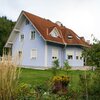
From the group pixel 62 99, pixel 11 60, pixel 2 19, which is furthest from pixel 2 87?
pixel 2 19

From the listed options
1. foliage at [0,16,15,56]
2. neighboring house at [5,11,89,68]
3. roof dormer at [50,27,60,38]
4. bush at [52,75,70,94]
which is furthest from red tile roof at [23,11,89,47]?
bush at [52,75,70,94]

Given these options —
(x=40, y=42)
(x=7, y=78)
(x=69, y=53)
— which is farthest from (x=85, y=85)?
(x=69, y=53)

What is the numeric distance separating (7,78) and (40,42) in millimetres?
27190

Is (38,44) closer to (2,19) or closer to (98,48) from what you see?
(2,19)

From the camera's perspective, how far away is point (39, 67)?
112ft

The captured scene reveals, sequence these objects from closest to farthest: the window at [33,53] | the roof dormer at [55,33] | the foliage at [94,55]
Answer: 1. the foliage at [94,55]
2. the window at [33,53]
3. the roof dormer at [55,33]

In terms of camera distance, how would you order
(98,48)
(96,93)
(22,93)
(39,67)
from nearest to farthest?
(22,93)
(96,93)
(98,48)
(39,67)

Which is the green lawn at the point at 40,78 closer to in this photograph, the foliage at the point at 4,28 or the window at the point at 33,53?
the window at the point at 33,53

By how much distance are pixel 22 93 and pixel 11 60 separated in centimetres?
136

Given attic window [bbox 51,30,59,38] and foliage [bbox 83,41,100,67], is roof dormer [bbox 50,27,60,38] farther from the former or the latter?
foliage [bbox 83,41,100,67]

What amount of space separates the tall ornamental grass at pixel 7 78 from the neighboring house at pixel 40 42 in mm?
25197

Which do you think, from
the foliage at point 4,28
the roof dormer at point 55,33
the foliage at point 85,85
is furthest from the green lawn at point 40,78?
the foliage at point 4,28

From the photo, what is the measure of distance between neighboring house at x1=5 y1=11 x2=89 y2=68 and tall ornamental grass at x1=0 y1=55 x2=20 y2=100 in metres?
25.2

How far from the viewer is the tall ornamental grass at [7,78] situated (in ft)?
26.2
